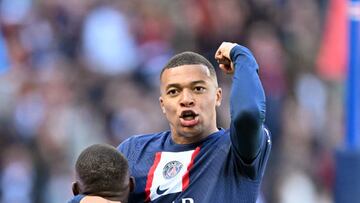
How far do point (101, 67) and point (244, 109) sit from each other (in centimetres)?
670

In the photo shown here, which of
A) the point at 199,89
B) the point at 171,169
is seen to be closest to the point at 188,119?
the point at 199,89

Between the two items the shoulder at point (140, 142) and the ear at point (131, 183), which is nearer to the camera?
the ear at point (131, 183)

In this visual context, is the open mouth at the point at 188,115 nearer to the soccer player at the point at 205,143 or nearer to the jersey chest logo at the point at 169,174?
the soccer player at the point at 205,143

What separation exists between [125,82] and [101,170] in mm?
6476

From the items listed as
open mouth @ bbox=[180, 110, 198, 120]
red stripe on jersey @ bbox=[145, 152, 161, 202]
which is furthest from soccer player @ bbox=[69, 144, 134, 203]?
open mouth @ bbox=[180, 110, 198, 120]

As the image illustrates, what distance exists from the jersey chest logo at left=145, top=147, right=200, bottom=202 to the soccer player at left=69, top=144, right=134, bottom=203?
0.36 m

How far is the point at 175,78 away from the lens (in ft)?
18.9

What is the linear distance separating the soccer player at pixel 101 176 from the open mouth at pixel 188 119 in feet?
1.52

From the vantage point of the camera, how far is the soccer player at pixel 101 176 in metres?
5.27

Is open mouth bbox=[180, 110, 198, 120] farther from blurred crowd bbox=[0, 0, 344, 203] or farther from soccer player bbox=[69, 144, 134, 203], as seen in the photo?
blurred crowd bbox=[0, 0, 344, 203]

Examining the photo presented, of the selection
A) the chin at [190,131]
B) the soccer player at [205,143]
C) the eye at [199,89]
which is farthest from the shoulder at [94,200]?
the eye at [199,89]

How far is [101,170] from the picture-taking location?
5.27m

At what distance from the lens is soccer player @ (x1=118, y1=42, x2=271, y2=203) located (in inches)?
212

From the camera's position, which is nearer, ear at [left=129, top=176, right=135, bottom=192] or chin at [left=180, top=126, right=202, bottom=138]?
ear at [left=129, top=176, right=135, bottom=192]
